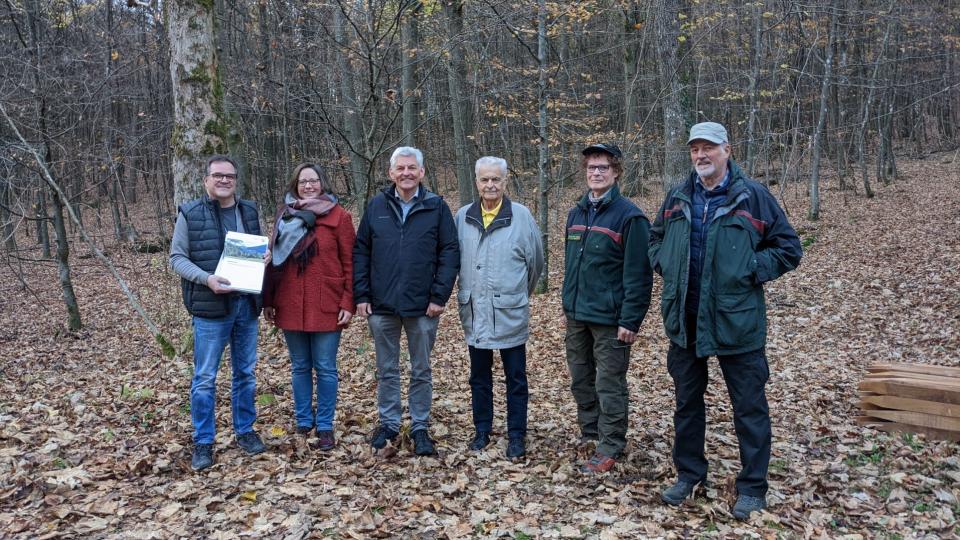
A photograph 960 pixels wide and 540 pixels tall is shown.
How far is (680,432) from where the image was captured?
4.32 metres

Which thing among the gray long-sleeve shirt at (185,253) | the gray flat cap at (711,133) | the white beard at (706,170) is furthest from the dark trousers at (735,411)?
the gray long-sleeve shirt at (185,253)

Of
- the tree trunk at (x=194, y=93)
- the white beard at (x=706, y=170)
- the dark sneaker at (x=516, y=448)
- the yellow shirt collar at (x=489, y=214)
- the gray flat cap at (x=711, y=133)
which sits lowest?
the dark sneaker at (x=516, y=448)

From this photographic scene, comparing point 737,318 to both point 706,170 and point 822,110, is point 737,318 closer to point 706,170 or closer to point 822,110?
point 706,170

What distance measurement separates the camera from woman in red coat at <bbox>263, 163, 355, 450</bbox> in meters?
4.69

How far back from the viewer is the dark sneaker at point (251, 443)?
15.9 feet

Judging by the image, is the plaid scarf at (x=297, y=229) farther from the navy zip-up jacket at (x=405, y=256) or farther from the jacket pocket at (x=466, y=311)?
the jacket pocket at (x=466, y=311)

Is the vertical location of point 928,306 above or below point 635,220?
below

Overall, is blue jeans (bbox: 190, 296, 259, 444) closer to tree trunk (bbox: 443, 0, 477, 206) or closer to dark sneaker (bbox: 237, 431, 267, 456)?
dark sneaker (bbox: 237, 431, 267, 456)

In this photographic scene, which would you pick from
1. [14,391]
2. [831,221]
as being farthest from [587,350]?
[831,221]

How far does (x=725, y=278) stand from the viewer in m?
3.82

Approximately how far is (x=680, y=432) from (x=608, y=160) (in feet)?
6.14

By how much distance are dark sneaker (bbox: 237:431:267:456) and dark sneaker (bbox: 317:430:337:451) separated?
41 centimetres

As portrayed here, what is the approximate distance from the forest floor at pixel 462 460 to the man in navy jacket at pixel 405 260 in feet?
2.70

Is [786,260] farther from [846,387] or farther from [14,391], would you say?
[14,391]
